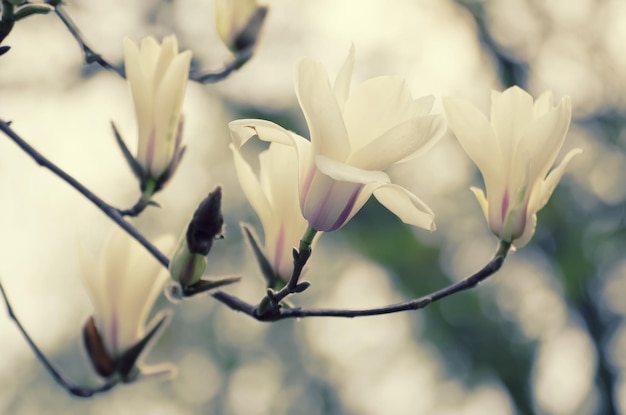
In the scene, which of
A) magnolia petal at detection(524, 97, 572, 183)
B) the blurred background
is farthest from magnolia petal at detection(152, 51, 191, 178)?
the blurred background

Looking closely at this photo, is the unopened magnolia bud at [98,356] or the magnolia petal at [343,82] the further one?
the unopened magnolia bud at [98,356]

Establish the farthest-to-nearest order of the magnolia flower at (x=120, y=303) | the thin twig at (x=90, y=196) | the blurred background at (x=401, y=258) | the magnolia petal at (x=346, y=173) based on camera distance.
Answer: the blurred background at (x=401, y=258)
the magnolia flower at (x=120, y=303)
the thin twig at (x=90, y=196)
the magnolia petal at (x=346, y=173)

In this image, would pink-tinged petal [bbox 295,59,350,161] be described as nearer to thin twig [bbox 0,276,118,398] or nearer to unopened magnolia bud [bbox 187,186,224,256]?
unopened magnolia bud [bbox 187,186,224,256]

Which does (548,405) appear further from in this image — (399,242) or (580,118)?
(580,118)

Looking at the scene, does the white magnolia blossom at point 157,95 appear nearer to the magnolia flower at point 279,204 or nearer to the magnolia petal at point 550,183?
the magnolia flower at point 279,204

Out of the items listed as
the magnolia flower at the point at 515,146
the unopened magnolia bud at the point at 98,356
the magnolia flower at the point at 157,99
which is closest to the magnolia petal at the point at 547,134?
the magnolia flower at the point at 515,146

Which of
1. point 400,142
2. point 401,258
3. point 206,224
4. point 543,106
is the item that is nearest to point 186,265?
point 206,224

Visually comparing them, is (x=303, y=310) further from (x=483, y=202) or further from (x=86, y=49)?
(x=86, y=49)
